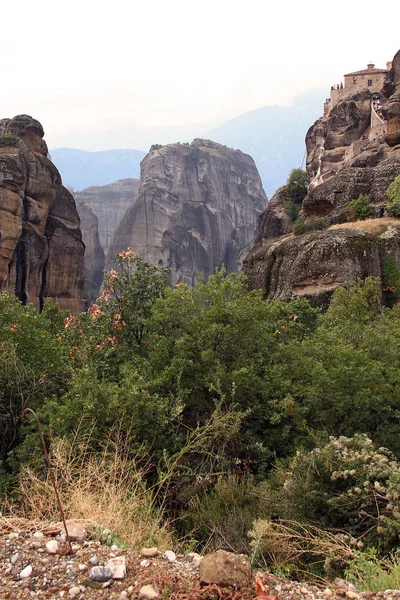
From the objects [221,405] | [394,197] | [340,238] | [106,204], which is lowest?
A: [221,405]

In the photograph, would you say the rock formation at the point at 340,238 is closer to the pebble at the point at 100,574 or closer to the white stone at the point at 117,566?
the white stone at the point at 117,566

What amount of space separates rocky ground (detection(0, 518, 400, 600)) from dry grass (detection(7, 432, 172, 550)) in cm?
47

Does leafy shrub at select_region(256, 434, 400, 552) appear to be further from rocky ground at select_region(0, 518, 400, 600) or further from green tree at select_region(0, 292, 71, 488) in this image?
green tree at select_region(0, 292, 71, 488)

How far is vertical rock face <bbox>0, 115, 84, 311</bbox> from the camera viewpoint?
37406 mm

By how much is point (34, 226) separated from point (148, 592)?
4081cm

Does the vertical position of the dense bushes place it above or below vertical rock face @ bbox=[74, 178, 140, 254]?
→ below

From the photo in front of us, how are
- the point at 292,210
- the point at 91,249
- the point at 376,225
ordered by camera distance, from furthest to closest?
the point at 91,249 → the point at 292,210 → the point at 376,225

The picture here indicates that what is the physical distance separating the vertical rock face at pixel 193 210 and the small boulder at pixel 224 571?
238 feet

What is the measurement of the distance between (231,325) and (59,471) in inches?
172

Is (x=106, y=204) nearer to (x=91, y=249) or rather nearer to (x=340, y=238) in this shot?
(x=91, y=249)

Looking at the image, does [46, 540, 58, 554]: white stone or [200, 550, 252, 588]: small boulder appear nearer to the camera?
[200, 550, 252, 588]: small boulder

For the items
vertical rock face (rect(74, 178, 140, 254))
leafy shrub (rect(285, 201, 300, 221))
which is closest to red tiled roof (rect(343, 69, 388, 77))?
leafy shrub (rect(285, 201, 300, 221))

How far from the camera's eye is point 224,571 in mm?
3678

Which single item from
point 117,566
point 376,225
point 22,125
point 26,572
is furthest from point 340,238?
point 22,125
